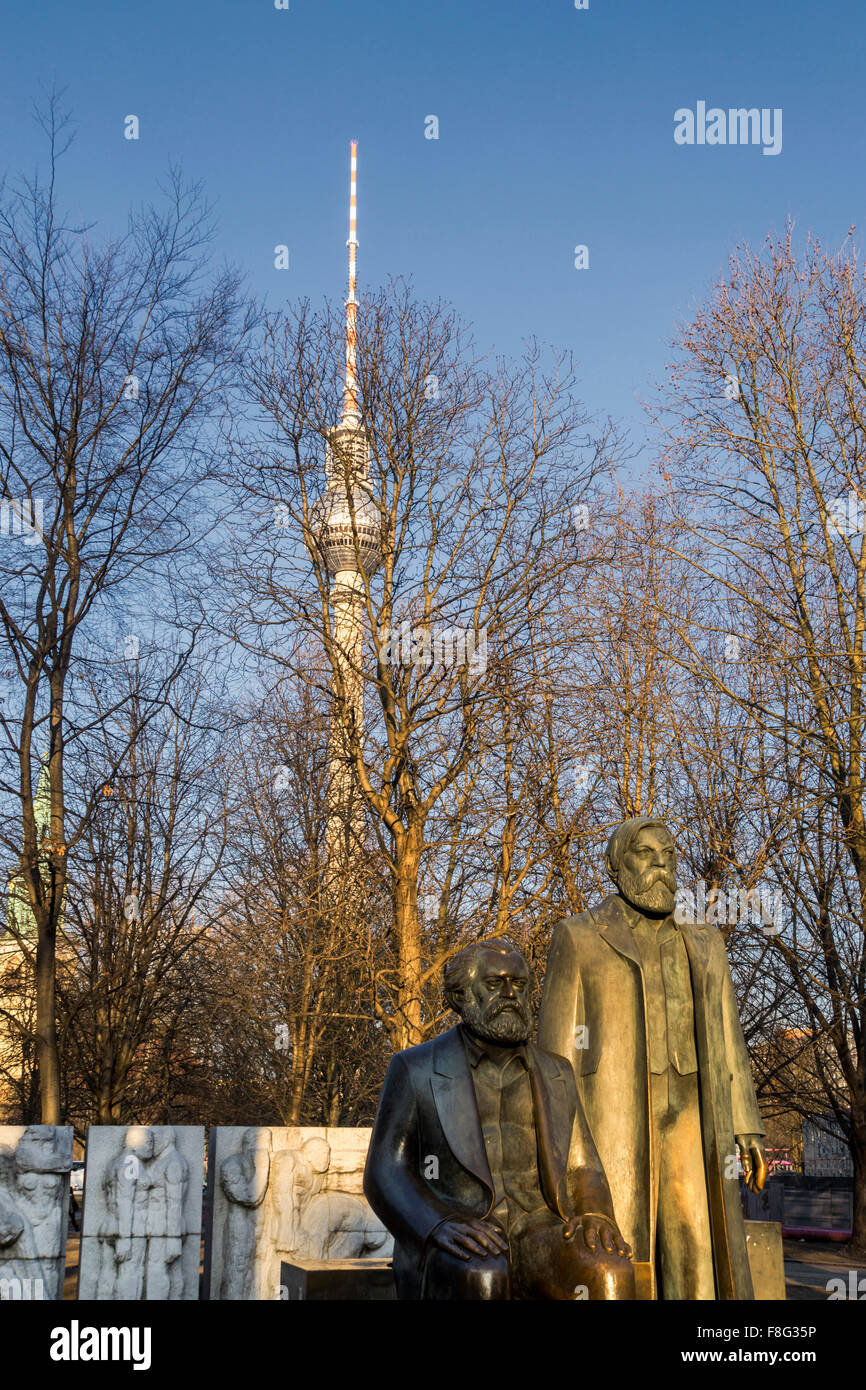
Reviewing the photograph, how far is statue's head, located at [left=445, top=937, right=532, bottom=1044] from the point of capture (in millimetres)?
4496

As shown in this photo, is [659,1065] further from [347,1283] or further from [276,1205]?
[276,1205]

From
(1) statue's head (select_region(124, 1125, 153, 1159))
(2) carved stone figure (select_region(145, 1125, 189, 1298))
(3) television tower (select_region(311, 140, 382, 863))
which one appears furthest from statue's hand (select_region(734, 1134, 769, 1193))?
(3) television tower (select_region(311, 140, 382, 863))

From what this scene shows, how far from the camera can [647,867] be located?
582cm

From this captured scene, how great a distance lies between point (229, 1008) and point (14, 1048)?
347 cm

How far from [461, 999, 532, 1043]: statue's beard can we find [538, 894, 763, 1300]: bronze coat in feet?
3.73

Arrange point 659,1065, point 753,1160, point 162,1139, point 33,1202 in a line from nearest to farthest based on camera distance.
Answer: point 753,1160 < point 659,1065 < point 33,1202 < point 162,1139

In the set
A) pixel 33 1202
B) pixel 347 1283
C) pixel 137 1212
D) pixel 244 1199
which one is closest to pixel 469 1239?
pixel 347 1283

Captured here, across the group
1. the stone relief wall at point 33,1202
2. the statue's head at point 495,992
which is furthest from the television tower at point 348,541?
the statue's head at point 495,992

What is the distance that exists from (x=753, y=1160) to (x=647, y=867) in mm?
1204

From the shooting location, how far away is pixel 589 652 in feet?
70.7
